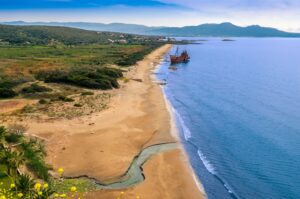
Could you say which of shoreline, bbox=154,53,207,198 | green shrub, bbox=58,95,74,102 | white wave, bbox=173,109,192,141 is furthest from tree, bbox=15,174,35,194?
green shrub, bbox=58,95,74,102

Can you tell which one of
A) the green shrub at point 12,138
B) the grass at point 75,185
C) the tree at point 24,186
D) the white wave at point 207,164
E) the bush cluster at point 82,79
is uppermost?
the tree at point 24,186

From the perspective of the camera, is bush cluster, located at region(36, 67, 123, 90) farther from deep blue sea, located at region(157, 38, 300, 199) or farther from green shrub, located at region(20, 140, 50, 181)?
green shrub, located at region(20, 140, 50, 181)

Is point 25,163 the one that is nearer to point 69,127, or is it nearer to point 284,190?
point 69,127

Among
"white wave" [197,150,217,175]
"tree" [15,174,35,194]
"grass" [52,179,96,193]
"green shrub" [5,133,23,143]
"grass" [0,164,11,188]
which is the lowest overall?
"white wave" [197,150,217,175]

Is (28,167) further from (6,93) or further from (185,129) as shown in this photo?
(6,93)

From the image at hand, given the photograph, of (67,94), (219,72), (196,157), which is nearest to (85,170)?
(196,157)

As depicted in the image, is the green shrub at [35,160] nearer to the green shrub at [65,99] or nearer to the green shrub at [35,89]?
the green shrub at [65,99]

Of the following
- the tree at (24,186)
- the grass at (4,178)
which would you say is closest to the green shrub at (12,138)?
the grass at (4,178)

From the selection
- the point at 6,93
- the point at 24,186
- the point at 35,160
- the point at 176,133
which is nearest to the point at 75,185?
the point at 35,160
